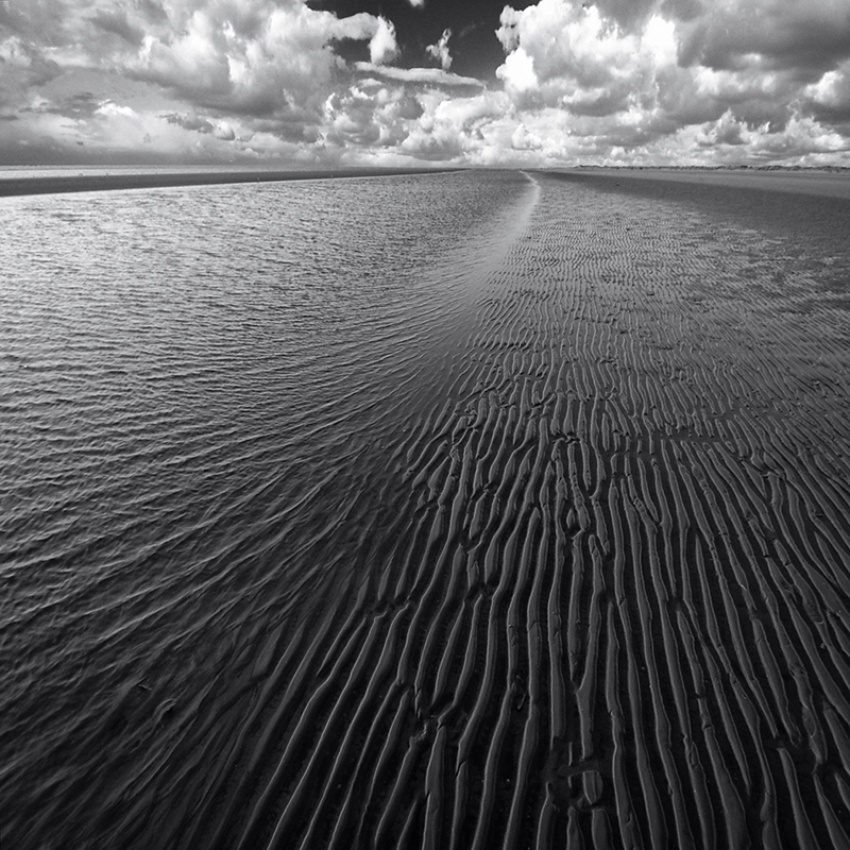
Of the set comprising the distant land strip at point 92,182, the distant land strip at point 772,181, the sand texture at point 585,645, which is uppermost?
the sand texture at point 585,645

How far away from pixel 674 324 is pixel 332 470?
10854mm

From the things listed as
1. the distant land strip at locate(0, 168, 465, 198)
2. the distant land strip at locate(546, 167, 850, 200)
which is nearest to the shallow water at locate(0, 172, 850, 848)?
the distant land strip at locate(0, 168, 465, 198)

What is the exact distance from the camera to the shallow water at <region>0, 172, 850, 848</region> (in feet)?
13.1

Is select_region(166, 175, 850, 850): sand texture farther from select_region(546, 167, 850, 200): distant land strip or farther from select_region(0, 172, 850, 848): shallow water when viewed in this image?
select_region(546, 167, 850, 200): distant land strip

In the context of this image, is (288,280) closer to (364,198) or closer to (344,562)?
(344,562)

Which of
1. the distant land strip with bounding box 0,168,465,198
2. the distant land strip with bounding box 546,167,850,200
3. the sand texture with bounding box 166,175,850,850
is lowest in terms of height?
the distant land strip with bounding box 546,167,850,200

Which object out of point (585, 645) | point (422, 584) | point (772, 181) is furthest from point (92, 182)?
point (772, 181)

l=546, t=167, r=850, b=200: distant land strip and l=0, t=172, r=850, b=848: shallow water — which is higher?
l=0, t=172, r=850, b=848: shallow water

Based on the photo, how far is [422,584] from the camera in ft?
19.4

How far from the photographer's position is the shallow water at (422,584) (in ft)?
13.1

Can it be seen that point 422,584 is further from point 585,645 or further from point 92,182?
point 92,182

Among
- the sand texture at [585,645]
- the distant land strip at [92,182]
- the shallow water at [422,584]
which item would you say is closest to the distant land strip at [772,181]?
the shallow water at [422,584]

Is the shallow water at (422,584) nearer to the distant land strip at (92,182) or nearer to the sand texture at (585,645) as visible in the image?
the sand texture at (585,645)

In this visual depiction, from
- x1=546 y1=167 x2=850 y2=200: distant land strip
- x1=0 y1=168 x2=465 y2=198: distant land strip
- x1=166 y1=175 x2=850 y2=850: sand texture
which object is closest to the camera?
x1=166 y1=175 x2=850 y2=850: sand texture
